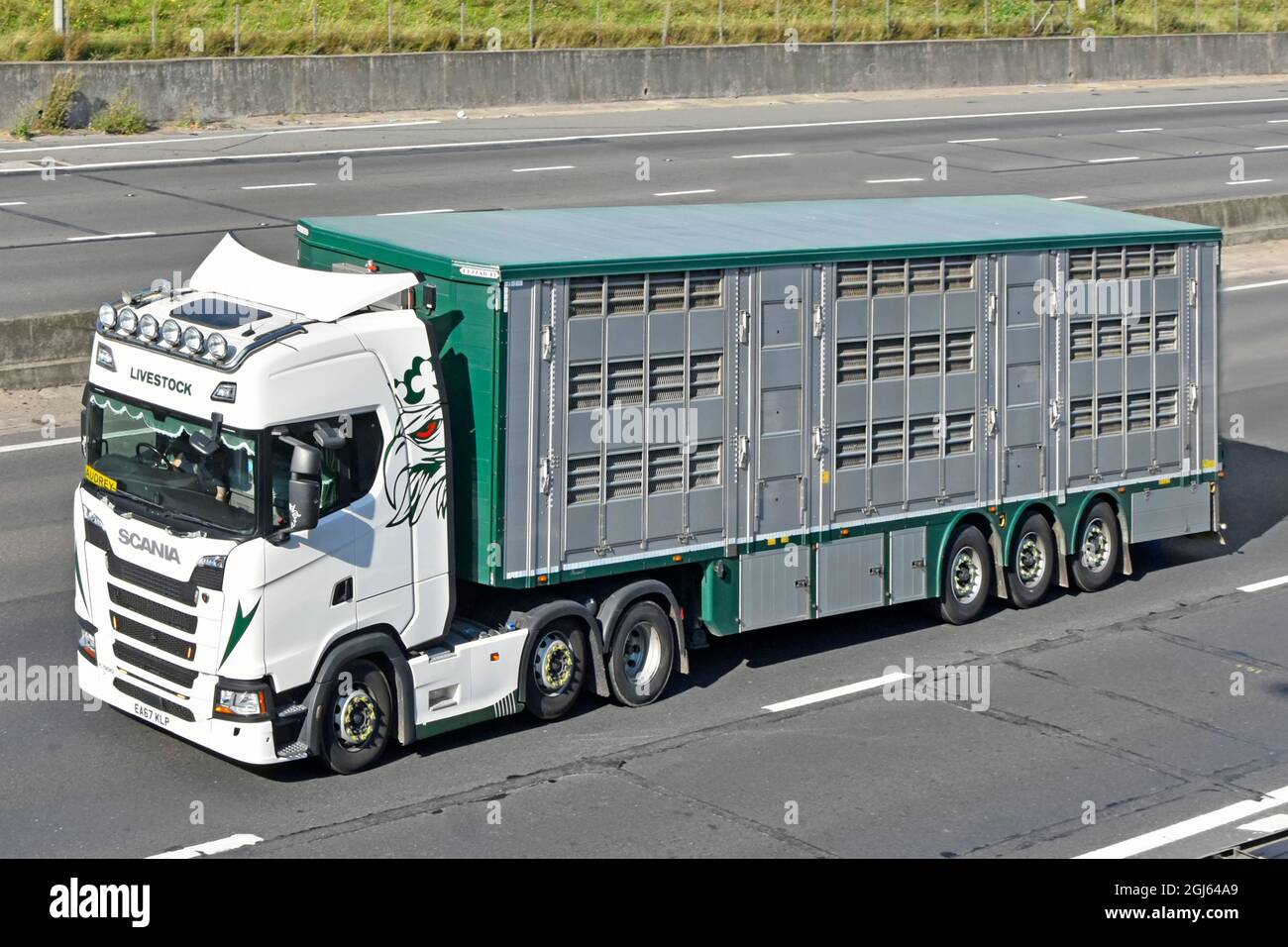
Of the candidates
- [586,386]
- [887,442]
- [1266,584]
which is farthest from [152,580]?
[1266,584]

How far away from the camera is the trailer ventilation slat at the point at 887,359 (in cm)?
1400

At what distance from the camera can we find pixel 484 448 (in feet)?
39.3

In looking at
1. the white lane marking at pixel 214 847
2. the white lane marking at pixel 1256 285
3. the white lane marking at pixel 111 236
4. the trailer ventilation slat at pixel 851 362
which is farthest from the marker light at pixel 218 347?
the white lane marking at pixel 1256 285

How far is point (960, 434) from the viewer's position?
1466 cm

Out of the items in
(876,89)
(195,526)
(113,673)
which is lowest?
(113,673)

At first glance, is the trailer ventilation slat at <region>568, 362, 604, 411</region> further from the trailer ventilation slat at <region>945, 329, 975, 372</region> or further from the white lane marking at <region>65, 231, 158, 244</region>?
the white lane marking at <region>65, 231, 158, 244</region>

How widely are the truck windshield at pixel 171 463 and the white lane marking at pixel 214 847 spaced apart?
179 cm

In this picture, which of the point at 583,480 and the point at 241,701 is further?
the point at 583,480

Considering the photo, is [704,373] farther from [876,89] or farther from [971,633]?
[876,89]

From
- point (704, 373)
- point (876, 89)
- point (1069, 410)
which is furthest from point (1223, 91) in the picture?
point (704, 373)

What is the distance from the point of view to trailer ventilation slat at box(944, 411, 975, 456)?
14.6 m

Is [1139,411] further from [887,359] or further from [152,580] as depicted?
[152,580]

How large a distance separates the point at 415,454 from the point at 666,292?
2240 mm
